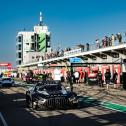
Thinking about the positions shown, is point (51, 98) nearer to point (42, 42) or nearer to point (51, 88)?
point (51, 88)

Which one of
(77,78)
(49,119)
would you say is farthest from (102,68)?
(49,119)

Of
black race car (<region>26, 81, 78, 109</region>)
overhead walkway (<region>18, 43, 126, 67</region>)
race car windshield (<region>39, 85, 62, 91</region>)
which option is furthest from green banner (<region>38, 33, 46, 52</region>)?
black race car (<region>26, 81, 78, 109</region>)

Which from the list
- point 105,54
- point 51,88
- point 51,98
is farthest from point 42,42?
point 51,98

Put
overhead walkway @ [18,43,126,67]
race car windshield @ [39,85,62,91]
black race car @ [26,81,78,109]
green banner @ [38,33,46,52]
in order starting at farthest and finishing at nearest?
green banner @ [38,33,46,52] < overhead walkway @ [18,43,126,67] < race car windshield @ [39,85,62,91] < black race car @ [26,81,78,109]

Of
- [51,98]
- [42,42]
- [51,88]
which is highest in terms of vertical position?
[42,42]

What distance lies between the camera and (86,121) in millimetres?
14289

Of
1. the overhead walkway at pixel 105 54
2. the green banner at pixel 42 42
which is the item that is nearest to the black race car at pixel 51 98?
the overhead walkway at pixel 105 54

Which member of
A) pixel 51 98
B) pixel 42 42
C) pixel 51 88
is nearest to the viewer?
pixel 51 98

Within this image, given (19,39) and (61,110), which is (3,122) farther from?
(19,39)

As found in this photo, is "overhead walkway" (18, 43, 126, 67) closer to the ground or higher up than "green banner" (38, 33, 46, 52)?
closer to the ground

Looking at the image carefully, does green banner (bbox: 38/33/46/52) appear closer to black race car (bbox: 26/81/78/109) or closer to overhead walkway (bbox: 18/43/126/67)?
overhead walkway (bbox: 18/43/126/67)

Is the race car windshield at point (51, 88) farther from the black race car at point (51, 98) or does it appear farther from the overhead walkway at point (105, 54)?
the overhead walkway at point (105, 54)

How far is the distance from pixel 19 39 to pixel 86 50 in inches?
5200

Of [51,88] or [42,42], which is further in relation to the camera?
[42,42]
